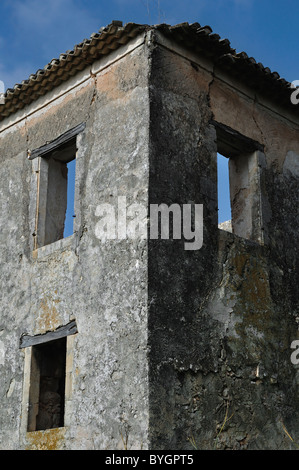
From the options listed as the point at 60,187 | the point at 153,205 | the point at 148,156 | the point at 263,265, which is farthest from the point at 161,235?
the point at 60,187

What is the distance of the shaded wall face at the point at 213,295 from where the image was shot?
22.5 feet

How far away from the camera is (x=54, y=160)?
358 inches

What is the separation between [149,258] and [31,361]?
7.04 ft

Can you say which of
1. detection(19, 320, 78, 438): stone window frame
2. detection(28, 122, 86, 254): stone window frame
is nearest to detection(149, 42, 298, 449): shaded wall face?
detection(19, 320, 78, 438): stone window frame

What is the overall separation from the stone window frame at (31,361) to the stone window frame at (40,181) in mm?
1056

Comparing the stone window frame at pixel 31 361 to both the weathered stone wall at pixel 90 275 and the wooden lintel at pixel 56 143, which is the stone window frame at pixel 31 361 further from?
the wooden lintel at pixel 56 143

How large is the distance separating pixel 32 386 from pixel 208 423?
2223 mm

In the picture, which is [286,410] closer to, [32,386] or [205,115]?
[32,386]

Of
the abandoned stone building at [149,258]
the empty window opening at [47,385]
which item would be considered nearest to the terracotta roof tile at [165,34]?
the abandoned stone building at [149,258]

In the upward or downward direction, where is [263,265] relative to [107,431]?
upward

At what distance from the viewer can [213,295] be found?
749 centimetres

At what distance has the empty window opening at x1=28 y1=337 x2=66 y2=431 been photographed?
7.92m

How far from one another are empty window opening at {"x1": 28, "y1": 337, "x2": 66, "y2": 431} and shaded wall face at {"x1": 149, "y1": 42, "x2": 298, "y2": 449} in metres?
1.64

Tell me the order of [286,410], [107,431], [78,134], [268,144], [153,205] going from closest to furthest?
[107,431]
[153,205]
[286,410]
[78,134]
[268,144]
